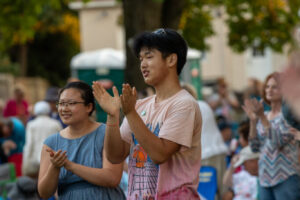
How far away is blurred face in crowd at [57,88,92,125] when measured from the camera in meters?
4.28

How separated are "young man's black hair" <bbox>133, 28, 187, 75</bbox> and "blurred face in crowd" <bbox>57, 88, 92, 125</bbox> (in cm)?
104

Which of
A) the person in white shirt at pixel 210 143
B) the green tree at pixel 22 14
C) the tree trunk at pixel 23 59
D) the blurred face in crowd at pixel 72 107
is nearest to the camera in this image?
the blurred face in crowd at pixel 72 107

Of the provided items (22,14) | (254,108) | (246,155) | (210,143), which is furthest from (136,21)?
(254,108)

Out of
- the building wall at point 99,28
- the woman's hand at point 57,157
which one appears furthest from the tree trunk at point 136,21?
the building wall at point 99,28

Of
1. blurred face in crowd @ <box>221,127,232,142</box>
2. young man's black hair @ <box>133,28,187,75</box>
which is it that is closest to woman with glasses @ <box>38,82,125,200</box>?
young man's black hair @ <box>133,28,187,75</box>

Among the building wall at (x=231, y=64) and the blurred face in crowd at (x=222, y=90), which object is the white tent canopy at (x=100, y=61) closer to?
the blurred face in crowd at (x=222, y=90)

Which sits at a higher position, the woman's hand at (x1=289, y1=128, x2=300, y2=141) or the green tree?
the green tree

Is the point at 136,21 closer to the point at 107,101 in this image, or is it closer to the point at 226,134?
the point at 226,134

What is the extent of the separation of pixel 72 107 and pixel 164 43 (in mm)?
1198

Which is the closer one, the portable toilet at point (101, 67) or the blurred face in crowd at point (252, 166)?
the blurred face in crowd at point (252, 166)

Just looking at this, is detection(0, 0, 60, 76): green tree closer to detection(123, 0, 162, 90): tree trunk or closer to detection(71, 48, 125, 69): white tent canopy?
detection(123, 0, 162, 90): tree trunk

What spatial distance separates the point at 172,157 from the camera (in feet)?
10.6

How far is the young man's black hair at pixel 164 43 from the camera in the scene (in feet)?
10.9

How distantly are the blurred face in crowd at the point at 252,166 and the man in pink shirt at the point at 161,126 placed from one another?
3.16m
